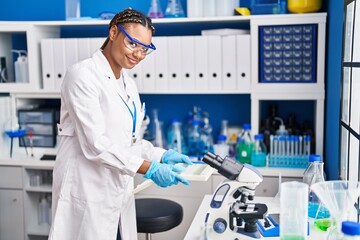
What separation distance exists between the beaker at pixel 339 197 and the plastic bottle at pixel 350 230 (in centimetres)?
12

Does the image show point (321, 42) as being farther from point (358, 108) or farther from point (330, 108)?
point (358, 108)

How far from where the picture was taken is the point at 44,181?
3035 millimetres

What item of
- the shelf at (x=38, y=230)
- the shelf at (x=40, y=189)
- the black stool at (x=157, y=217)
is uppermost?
the black stool at (x=157, y=217)

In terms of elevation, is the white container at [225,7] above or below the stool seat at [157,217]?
above

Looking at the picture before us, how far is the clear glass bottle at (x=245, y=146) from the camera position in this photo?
274cm

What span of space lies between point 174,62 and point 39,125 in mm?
1017

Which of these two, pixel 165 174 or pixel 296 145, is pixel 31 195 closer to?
pixel 165 174

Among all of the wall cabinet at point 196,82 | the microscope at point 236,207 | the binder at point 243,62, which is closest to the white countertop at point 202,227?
the microscope at point 236,207

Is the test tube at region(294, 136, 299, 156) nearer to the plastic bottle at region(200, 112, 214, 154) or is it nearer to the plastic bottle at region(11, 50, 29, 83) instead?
the plastic bottle at region(200, 112, 214, 154)

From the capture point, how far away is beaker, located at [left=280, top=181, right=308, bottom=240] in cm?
129

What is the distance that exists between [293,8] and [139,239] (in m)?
1.53

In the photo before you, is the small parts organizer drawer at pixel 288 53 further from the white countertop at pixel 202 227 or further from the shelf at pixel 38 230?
the shelf at pixel 38 230

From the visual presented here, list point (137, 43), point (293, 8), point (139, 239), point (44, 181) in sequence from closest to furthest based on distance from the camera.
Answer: point (137, 43)
point (139, 239)
point (293, 8)
point (44, 181)

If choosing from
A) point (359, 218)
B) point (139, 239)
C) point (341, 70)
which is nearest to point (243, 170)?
point (359, 218)
